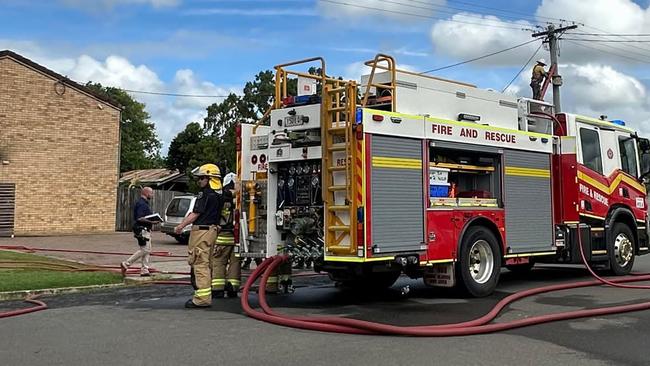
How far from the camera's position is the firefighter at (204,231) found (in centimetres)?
862

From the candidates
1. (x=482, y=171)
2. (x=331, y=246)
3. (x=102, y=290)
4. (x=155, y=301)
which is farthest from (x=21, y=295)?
(x=482, y=171)

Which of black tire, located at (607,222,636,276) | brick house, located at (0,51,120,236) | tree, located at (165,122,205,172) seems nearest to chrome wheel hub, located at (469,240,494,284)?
black tire, located at (607,222,636,276)

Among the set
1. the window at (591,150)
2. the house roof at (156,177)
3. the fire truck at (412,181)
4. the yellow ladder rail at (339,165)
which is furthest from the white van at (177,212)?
the yellow ladder rail at (339,165)

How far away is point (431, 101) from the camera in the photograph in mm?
9180

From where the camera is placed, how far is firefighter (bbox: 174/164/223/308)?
8.62m

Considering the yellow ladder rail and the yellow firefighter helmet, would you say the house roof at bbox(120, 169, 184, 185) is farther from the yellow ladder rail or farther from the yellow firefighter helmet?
the yellow ladder rail

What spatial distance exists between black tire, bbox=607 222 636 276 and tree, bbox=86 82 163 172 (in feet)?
171

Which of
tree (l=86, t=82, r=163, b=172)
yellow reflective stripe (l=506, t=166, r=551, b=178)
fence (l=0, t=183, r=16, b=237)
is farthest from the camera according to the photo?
tree (l=86, t=82, r=163, b=172)

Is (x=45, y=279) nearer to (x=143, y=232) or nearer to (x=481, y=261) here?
(x=143, y=232)

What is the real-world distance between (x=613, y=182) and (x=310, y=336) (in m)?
7.69

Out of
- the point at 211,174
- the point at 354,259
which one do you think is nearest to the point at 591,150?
the point at 354,259

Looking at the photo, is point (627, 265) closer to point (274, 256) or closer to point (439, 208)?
point (439, 208)

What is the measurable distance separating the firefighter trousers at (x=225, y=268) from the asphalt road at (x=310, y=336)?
21.1 inches

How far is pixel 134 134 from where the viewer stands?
64812 millimetres
